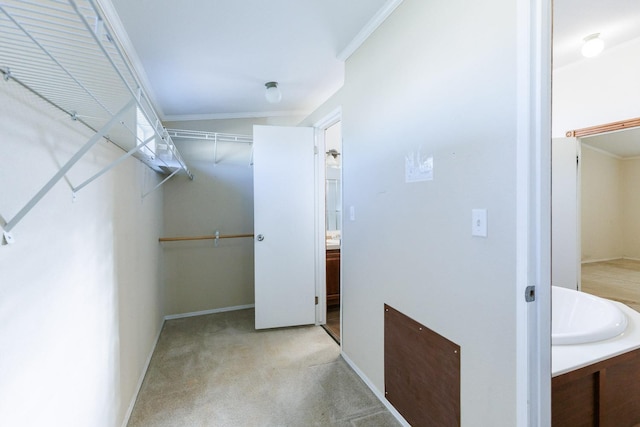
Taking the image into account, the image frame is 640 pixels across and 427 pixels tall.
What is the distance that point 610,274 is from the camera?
362 centimetres

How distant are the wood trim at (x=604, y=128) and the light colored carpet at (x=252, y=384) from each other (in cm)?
269

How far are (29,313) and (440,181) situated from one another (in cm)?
157

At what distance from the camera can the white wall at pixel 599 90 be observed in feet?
7.22

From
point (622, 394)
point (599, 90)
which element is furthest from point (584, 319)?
point (599, 90)

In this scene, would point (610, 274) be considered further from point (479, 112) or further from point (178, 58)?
point (178, 58)

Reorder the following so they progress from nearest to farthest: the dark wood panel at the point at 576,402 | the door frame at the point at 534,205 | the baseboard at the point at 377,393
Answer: the door frame at the point at 534,205 < the dark wood panel at the point at 576,402 < the baseboard at the point at 377,393

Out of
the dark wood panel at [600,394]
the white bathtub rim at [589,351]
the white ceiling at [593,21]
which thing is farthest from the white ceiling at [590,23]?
the dark wood panel at [600,394]

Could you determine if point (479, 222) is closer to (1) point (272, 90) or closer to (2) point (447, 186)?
(2) point (447, 186)

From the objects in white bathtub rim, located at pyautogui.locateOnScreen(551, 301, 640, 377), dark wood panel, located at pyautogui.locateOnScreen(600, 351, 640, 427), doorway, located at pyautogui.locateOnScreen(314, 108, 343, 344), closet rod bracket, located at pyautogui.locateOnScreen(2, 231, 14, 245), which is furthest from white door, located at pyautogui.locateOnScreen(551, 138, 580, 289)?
closet rod bracket, located at pyautogui.locateOnScreen(2, 231, 14, 245)

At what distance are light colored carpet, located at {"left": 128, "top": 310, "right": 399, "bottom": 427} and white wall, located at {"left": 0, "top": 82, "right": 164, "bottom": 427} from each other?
261mm

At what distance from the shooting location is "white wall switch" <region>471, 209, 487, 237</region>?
115cm

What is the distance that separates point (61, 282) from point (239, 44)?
63.5 inches

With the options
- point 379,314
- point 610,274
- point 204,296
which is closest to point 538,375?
point 379,314

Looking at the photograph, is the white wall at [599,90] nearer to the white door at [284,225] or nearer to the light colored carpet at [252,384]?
the white door at [284,225]
